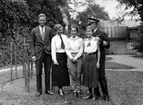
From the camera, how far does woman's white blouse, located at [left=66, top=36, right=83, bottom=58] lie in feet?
21.7

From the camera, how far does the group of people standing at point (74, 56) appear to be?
622 cm

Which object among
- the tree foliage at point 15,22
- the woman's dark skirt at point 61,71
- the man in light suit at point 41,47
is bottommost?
the woman's dark skirt at point 61,71

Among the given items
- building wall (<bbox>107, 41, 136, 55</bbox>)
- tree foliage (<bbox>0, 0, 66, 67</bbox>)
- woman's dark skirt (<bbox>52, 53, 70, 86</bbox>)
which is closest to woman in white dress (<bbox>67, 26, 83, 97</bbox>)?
woman's dark skirt (<bbox>52, 53, 70, 86</bbox>)

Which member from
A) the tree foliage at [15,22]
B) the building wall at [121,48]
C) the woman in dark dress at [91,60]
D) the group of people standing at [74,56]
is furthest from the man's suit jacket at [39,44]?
the building wall at [121,48]

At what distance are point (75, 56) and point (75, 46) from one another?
259mm

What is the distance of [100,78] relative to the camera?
623 cm

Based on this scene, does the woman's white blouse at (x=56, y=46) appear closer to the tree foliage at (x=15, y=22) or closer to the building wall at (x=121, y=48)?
the tree foliage at (x=15, y=22)

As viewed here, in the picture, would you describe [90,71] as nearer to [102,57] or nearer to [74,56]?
[102,57]

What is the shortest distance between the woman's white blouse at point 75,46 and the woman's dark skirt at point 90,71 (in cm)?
28

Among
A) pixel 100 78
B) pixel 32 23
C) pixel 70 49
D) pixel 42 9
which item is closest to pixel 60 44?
pixel 70 49

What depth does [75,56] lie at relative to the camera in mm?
6633

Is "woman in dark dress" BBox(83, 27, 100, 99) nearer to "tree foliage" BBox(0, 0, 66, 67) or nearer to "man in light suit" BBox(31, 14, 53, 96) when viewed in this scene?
"man in light suit" BBox(31, 14, 53, 96)

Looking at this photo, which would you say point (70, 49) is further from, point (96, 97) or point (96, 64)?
point (96, 97)

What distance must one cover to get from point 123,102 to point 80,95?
132 centimetres
